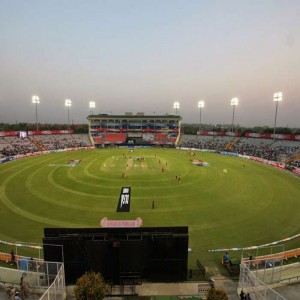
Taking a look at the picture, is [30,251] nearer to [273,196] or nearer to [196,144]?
[273,196]

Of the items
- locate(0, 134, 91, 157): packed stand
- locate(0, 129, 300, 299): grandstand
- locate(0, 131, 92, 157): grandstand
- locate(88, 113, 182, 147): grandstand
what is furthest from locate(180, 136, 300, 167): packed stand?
locate(0, 131, 92, 157): grandstand

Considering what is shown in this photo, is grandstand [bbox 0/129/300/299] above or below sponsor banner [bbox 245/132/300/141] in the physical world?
below

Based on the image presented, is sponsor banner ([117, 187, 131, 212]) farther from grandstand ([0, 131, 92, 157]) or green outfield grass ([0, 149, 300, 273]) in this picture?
grandstand ([0, 131, 92, 157])

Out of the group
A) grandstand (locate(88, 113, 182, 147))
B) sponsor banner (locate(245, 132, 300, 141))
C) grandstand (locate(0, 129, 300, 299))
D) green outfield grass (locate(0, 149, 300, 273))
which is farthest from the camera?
grandstand (locate(88, 113, 182, 147))

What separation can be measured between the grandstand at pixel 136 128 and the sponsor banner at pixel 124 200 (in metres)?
68.6

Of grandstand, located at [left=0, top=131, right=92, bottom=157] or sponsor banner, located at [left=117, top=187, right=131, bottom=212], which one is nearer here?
sponsor banner, located at [left=117, top=187, right=131, bottom=212]

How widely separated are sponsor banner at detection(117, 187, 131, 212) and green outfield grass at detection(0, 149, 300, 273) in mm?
750

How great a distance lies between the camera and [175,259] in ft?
53.3

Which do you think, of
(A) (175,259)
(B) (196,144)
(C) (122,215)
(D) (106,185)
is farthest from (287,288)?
(B) (196,144)

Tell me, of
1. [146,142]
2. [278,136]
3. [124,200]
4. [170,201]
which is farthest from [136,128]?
[170,201]

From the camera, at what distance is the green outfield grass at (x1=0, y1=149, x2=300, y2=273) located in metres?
24.0

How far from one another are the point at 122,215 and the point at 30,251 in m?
9.96

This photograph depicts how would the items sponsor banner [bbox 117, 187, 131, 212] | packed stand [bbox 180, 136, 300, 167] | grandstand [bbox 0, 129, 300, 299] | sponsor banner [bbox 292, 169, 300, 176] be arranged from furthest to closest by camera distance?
grandstand [bbox 0, 129, 300, 299], packed stand [bbox 180, 136, 300, 167], sponsor banner [bbox 292, 169, 300, 176], sponsor banner [bbox 117, 187, 131, 212]

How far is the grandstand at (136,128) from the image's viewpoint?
106875 mm
